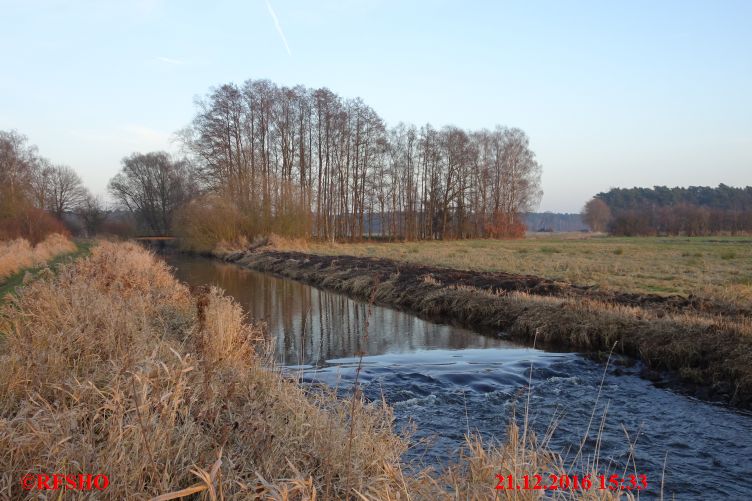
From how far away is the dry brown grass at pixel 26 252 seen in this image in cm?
1877

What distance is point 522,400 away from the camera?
6.95 meters

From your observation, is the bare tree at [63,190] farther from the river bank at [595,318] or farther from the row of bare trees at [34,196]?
the river bank at [595,318]

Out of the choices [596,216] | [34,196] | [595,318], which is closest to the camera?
[595,318]

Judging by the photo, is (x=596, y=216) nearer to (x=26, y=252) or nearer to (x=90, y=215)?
(x=90, y=215)

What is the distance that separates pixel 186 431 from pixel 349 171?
43516 mm

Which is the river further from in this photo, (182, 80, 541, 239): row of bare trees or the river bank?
(182, 80, 541, 239): row of bare trees

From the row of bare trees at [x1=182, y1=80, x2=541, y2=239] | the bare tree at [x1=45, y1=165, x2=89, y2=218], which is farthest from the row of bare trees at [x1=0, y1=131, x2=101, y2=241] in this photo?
the row of bare trees at [x1=182, y1=80, x2=541, y2=239]

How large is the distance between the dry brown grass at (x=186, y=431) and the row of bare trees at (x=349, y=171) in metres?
32.9

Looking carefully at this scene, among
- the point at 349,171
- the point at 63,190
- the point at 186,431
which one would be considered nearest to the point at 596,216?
the point at 349,171

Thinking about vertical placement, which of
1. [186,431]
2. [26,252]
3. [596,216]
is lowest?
[186,431]

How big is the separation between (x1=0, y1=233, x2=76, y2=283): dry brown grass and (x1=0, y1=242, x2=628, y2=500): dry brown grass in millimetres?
15340

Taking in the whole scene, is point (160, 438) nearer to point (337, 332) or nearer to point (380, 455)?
point (380, 455)

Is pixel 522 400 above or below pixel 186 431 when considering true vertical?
below

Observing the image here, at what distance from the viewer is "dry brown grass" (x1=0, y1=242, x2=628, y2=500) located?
9.97 ft
